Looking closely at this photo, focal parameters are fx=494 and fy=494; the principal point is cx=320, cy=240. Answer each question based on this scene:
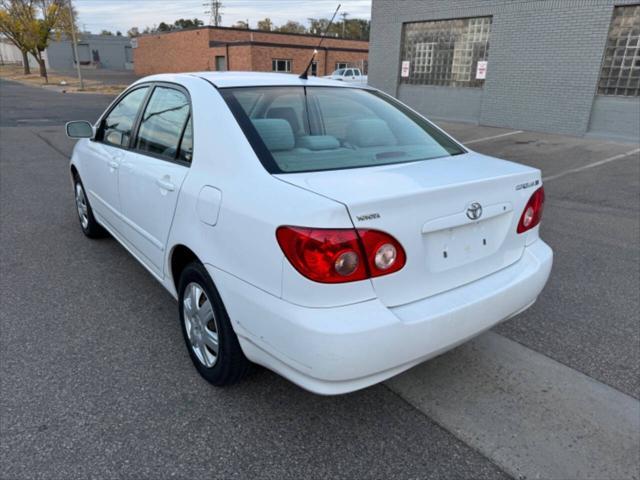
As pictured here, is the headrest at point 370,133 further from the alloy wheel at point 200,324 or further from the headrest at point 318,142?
the alloy wheel at point 200,324

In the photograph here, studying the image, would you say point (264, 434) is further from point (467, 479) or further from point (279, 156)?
point (279, 156)

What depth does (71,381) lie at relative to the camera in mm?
2750

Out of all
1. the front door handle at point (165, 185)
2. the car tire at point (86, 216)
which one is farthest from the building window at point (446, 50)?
the front door handle at point (165, 185)

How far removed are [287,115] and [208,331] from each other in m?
1.31

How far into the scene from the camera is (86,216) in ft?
16.2

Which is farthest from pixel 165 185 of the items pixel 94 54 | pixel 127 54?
pixel 127 54

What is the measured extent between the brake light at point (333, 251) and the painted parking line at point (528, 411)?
1068mm

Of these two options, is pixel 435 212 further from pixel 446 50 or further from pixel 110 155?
pixel 446 50

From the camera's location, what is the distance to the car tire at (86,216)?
4832 mm

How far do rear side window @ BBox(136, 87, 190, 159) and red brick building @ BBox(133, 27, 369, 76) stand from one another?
3181 cm

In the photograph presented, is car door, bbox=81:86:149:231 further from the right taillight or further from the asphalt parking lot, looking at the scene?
the right taillight

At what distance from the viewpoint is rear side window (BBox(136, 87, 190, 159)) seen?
2930 millimetres

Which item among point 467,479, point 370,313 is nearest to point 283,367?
point 370,313

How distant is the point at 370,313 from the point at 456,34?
609 inches
